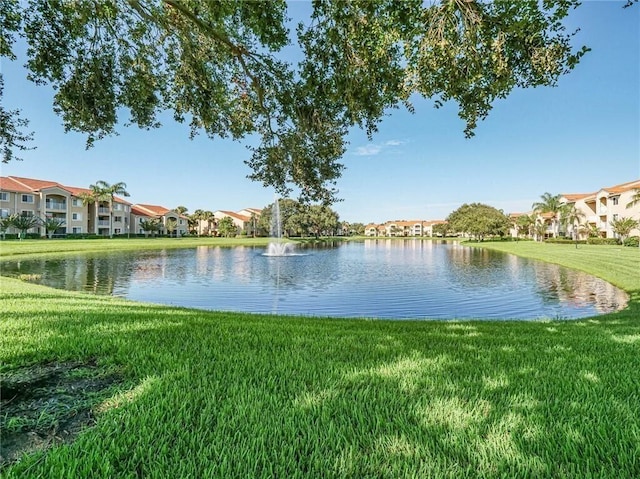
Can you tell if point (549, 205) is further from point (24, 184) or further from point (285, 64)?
point (24, 184)

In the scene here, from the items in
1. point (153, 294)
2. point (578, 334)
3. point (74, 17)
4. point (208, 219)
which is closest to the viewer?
point (578, 334)

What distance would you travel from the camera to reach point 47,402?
267 centimetres

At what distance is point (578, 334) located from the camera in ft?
18.4

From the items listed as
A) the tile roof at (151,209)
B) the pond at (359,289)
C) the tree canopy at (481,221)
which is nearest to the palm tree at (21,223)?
the tile roof at (151,209)

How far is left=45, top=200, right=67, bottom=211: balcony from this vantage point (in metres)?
59.8

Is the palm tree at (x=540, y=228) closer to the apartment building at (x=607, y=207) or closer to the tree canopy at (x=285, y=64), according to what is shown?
the apartment building at (x=607, y=207)

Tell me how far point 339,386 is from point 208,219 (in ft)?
333

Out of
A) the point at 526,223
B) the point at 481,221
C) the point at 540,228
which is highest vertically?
the point at 481,221

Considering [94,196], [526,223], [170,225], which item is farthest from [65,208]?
[526,223]

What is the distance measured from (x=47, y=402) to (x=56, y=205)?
244 ft

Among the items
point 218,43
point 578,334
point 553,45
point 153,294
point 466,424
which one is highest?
point 218,43

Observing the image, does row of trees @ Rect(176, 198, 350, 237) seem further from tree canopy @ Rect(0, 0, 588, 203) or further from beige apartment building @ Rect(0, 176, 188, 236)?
tree canopy @ Rect(0, 0, 588, 203)

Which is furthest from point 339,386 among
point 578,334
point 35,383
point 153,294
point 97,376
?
point 153,294

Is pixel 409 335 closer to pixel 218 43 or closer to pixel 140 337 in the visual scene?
pixel 140 337
